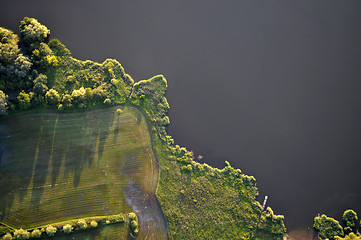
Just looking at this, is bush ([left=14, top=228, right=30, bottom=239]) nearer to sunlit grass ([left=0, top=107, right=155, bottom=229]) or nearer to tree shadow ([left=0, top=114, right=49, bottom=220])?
sunlit grass ([left=0, top=107, right=155, bottom=229])

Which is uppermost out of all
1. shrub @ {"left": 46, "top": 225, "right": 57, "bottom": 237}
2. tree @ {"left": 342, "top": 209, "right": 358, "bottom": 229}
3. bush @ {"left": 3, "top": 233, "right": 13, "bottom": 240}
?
tree @ {"left": 342, "top": 209, "right": 358, "bottom": 229}

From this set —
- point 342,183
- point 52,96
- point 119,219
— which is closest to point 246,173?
point 342,183

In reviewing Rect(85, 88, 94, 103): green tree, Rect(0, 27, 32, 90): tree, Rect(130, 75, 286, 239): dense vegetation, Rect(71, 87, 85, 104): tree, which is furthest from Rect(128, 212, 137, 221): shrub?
Rect(0, 27, 32, 90): tree

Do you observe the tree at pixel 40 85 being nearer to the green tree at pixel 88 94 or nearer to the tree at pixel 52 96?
the tree at pixel 52 96

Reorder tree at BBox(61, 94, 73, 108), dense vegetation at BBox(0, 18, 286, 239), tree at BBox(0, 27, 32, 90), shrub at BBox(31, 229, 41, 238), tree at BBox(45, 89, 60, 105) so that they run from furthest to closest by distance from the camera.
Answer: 1. tree at BBox(61, 94, 73, 108)
2. dense vegetation at BBox(0, 18, 286, 239)
3. tree at BBox(45, 89, 60, 105)
4. tree at BBox(0, 27, 32, 90)
5. shrub at BBox(31, 229, 41, 238)

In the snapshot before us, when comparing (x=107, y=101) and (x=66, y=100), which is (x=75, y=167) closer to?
(x=66, y=100)

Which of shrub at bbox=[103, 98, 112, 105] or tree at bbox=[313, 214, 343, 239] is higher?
shrub at bbox=[103, 98, 112, 105]

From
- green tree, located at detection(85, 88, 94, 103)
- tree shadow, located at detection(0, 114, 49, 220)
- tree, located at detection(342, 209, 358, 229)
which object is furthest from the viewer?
tree, located at detection(342, 209, 358, 229)
